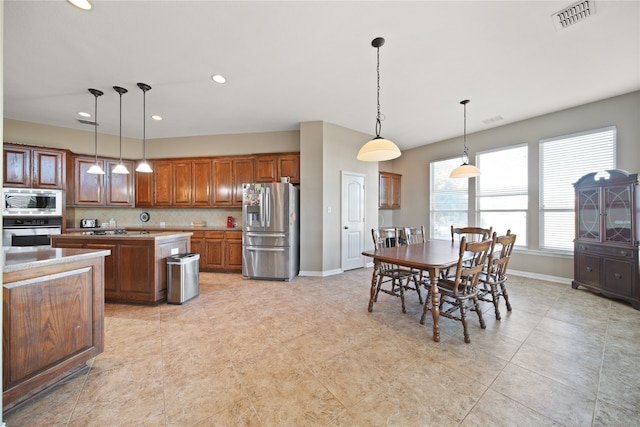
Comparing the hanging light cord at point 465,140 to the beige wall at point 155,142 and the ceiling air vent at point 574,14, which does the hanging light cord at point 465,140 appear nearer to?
the ceiling air vent at point 574,14

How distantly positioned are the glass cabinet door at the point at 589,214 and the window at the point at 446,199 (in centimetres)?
187

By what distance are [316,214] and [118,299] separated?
3.18 m

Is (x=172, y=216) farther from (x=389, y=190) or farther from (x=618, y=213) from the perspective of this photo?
(x=618, y=213)

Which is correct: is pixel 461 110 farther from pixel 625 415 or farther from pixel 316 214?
pixel 625 415

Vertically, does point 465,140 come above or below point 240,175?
above

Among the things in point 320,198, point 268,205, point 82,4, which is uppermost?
point 82,4

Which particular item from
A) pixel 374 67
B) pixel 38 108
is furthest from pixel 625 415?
pixel 38 108

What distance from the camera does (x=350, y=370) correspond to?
1.91 metres

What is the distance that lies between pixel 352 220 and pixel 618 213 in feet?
12.4

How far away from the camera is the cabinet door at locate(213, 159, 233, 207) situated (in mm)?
5238

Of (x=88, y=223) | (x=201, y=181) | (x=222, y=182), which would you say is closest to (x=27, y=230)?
(x=88, y=223)

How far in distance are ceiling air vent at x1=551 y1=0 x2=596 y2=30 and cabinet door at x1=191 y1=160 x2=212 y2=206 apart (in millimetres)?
→ 5520

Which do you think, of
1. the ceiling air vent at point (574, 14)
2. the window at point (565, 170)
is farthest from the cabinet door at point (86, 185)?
the window at point (565, 170)

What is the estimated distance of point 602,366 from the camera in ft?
6.33
